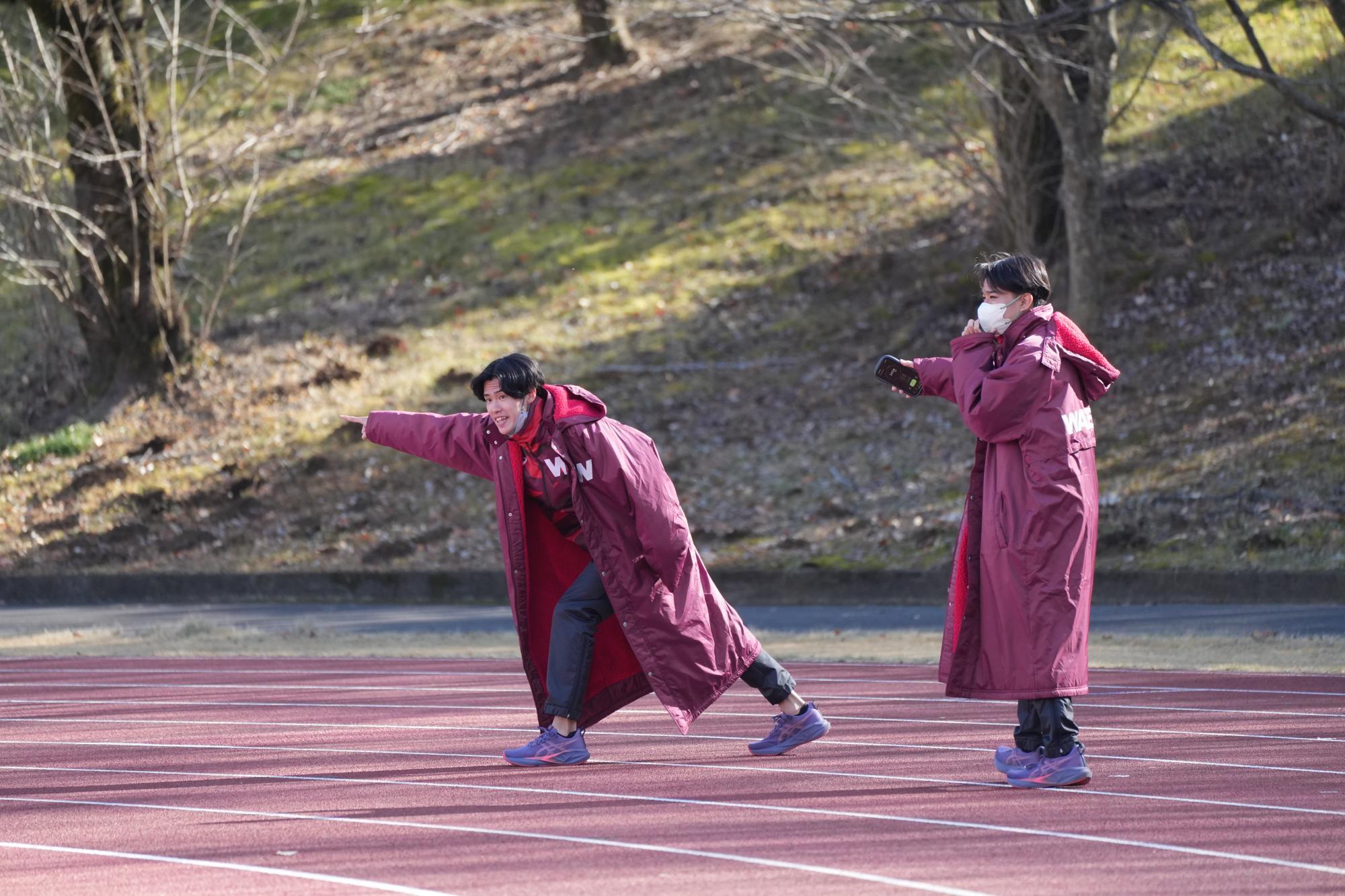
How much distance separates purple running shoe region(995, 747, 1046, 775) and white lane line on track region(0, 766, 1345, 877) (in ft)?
1.98

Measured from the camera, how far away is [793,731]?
6.64 metres

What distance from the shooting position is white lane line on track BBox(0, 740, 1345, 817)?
17.9 ft

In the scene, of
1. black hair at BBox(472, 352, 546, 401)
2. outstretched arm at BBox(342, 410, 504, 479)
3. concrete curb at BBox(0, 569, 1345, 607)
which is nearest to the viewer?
black hair at BBox(472, 352, 546, 401)

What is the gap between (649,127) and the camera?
83.0 feet

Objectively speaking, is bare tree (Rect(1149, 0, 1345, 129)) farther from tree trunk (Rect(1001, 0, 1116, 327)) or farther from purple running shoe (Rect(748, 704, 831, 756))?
purple running shoe (Rect(748, 704, 831, 756))

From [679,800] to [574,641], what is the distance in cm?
84

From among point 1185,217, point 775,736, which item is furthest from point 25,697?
point 1185,217

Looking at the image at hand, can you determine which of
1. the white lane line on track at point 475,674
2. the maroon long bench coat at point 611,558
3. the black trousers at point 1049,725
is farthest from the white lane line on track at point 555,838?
the white lane line on track at point 475,674

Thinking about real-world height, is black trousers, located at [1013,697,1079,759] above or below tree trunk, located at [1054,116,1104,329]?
below

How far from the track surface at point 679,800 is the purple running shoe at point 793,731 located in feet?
0.27

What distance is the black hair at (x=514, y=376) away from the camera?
240 inches

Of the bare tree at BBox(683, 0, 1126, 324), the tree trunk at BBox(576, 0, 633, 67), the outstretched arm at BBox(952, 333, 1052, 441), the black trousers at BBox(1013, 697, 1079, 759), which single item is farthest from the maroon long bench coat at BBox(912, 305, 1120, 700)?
the tree trunk at BBox(576, 0, 633, 67)

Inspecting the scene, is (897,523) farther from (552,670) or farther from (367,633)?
(552,670)

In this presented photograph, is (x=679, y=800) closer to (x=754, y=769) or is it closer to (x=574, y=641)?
(x=754, y=769)
